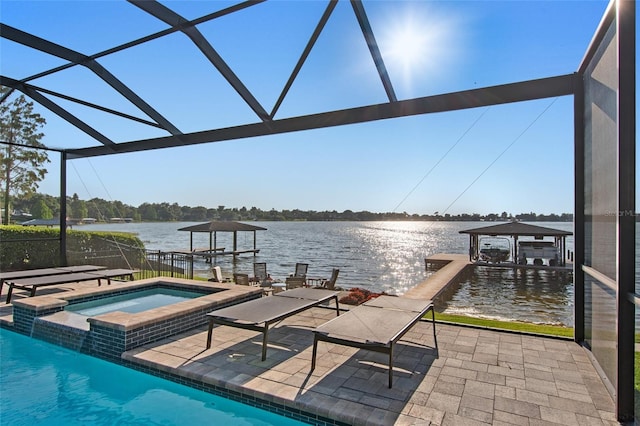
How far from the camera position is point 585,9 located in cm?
414

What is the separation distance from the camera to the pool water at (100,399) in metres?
3.31

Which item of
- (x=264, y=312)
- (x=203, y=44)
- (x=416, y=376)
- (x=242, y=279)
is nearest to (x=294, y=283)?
(x=242, y=279)

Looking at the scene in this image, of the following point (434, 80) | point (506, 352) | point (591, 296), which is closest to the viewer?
point (591, 296)

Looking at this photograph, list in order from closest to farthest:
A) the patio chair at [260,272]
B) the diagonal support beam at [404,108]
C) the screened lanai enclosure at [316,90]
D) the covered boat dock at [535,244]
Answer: the screened lanai enclosure at [316,90] < the diagonal support beam at [404,108] < the patio chair at [260,272] < the covered boat dock at [535,244]

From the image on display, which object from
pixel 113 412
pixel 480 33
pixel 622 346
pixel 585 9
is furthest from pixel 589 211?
pixel 113 412

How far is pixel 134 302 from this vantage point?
7.14 m

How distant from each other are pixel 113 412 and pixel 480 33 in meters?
6.50

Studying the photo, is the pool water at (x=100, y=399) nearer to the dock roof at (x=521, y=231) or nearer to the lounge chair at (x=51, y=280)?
the lounge chair at (x=51, y=280)

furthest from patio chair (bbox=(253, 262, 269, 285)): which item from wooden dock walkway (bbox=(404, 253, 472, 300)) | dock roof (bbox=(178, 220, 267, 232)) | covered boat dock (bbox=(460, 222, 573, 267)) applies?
covered boat dock (bbox=(460, 222, 573, 267))

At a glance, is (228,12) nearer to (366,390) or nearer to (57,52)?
(57,52)

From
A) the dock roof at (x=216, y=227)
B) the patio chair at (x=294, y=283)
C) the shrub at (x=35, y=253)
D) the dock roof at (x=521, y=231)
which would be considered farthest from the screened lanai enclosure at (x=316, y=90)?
the dock roof at (x=521, y=231)

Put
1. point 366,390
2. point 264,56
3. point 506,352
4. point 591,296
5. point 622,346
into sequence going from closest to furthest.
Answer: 1. point 622,346
2. point 366,390
3. point 591,296
4. point 506,352
5. point 264,56

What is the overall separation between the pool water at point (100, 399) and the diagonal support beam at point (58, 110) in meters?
4.84

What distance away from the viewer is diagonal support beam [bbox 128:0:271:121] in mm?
4160
